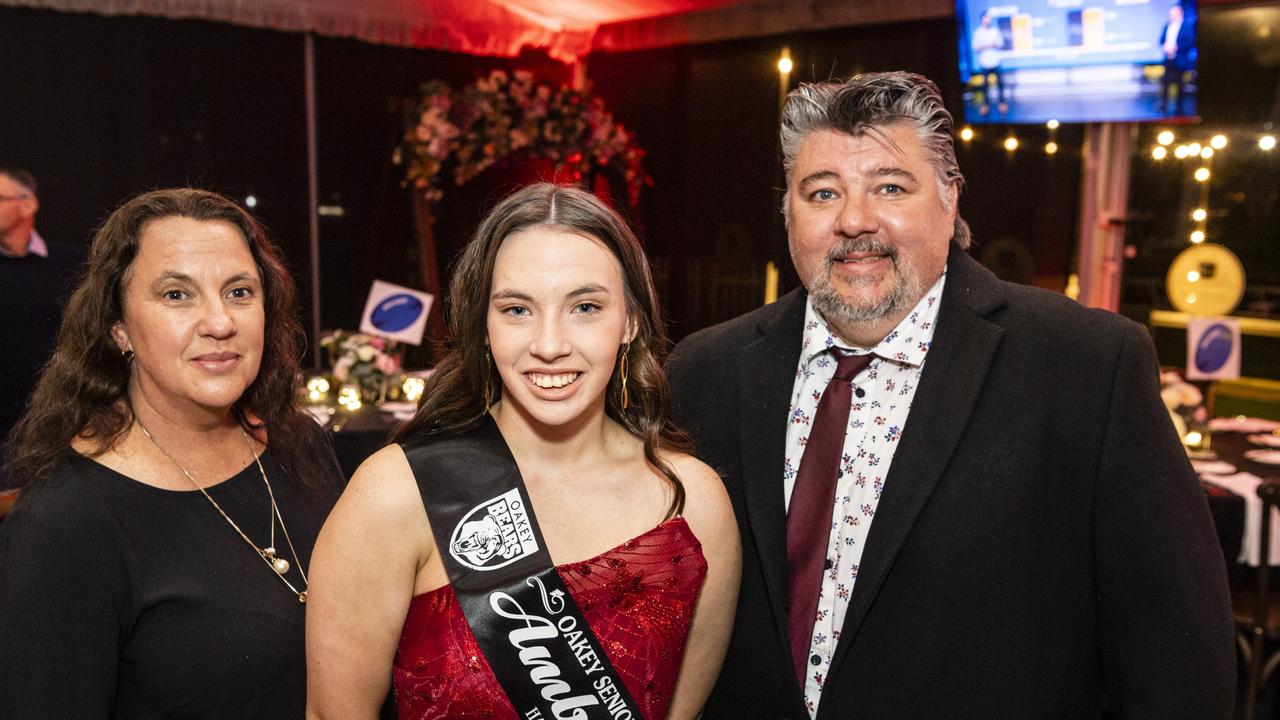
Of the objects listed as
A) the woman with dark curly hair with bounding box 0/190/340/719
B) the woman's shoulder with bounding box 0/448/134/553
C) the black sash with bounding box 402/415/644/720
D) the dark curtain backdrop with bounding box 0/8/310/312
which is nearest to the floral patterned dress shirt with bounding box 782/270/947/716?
the black sash with bounding box 402/415/644/720

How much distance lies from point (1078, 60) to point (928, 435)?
3.44 metres

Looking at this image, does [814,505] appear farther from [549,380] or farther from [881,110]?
[881,110]

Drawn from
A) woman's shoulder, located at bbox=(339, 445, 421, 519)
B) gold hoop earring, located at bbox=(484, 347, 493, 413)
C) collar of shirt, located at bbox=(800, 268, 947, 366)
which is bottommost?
woman's shoulder, located at bbox=(339, 445, 421, 519)

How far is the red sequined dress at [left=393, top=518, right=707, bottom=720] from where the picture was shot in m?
1.38

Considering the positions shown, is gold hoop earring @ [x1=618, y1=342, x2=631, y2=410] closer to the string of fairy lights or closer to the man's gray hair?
the man's gray hair

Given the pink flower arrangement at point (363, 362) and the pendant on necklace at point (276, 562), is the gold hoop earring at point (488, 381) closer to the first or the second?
the pendant on necklace at point (276, 562)

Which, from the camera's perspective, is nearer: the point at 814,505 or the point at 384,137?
the point at 814,505

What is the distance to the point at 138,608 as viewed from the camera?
1443mm

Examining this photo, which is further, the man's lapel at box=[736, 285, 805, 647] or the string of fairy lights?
the string of fairy lights

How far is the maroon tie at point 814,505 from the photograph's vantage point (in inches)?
60.1

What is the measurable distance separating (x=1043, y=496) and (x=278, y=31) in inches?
235

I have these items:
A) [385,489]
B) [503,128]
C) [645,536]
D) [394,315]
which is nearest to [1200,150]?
[503,128]

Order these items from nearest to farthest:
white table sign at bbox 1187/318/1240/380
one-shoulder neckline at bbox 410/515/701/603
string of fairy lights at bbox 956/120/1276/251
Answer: one-shoulder neckline at bbox 410/515/701/603 < white table sign at bbox 1187/318/1240/380 < string of fairy lights at bbox 956/120/1276/251

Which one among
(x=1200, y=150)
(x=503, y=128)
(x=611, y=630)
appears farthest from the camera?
(x=503, y=128)
